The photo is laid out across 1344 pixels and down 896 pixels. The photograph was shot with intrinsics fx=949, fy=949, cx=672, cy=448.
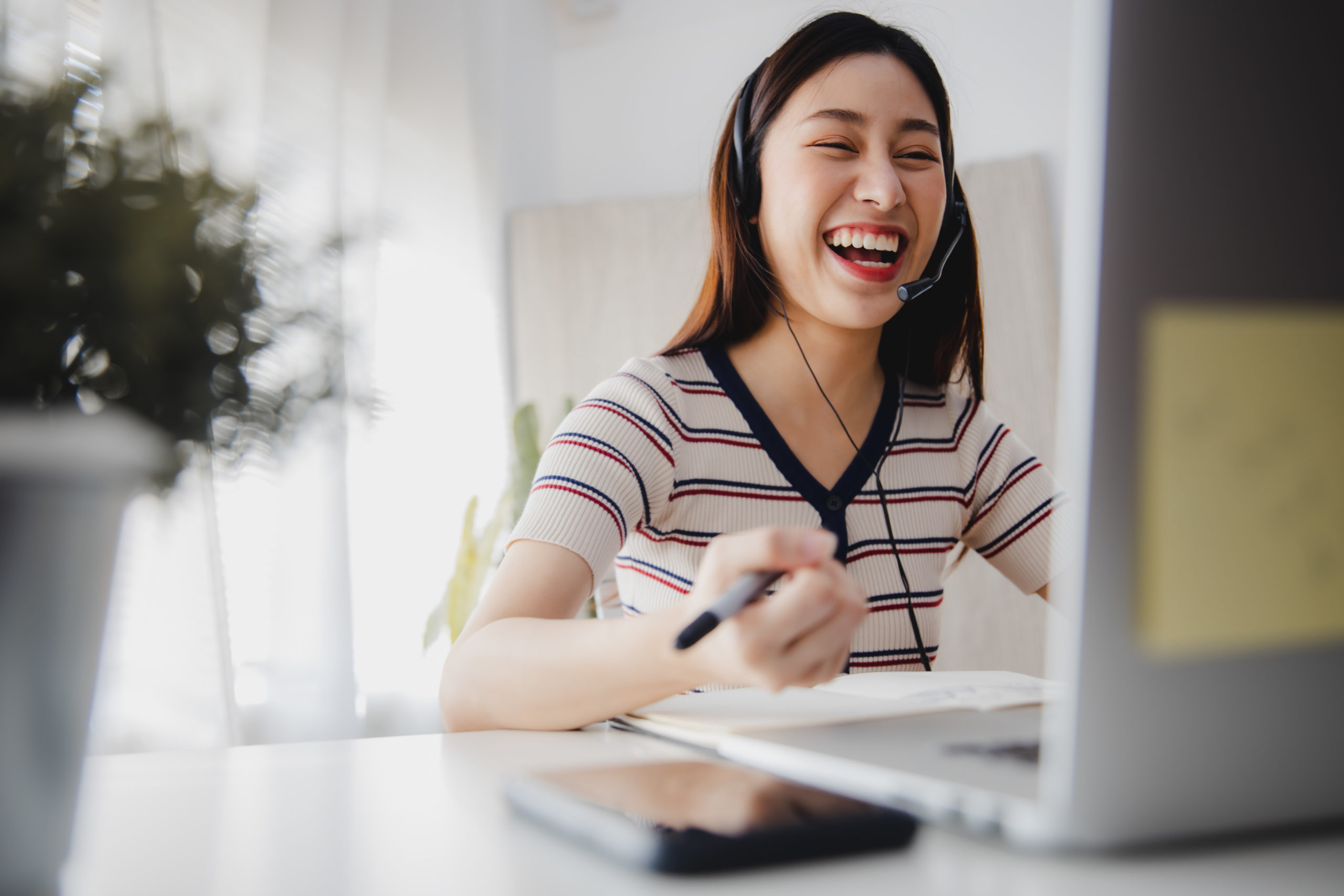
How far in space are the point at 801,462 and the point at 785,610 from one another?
2.15 feet

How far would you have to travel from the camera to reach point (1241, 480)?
31 centimetres

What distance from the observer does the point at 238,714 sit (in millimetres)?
1765

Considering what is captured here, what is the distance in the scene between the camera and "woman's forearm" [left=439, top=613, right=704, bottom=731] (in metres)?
0.60

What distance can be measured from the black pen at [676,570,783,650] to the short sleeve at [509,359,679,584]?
0.46m

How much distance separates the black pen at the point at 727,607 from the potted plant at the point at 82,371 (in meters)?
0.22

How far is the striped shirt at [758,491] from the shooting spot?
973 mm

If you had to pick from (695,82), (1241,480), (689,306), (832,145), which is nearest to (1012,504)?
(832,145)

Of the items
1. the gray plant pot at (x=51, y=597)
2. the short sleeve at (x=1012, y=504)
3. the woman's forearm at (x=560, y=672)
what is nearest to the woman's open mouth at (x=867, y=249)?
the short sleeve at (x=1012, y=504)

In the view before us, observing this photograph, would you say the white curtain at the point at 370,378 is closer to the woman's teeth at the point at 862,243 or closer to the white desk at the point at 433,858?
the white desk at the point at 433,858

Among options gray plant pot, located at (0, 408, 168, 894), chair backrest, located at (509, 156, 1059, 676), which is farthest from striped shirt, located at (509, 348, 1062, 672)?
chair backrest, located at (509, 156, 1059, 676)

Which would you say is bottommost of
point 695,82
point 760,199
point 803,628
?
point 803,628

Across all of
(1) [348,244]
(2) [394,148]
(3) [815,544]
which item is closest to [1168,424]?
(3) [815,544]

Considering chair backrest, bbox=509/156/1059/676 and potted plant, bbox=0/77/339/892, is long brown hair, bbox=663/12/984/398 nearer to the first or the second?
potted plant, bbox=0/77/339/892

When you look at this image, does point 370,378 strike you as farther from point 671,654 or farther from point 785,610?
point 785,610
